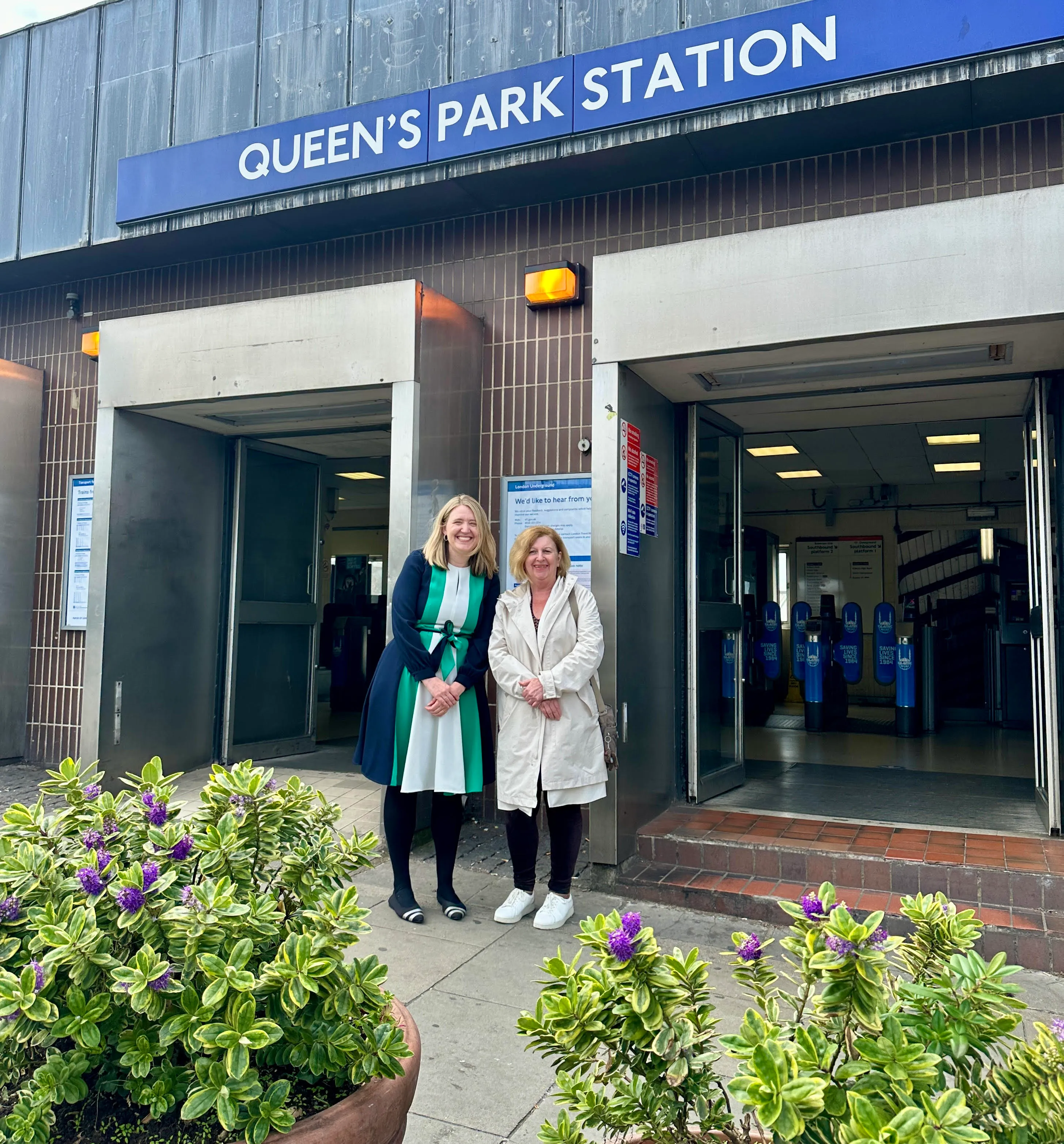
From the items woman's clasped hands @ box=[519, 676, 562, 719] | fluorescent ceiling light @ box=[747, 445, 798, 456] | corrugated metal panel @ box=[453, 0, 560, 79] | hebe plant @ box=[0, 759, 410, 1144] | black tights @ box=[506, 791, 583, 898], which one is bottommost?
black tights @ box=[506, 791, 583, 898]

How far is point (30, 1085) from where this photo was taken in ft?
4.26

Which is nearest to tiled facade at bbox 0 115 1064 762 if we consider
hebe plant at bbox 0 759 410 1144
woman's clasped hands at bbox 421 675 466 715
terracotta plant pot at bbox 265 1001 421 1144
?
woman's clasped hands at bbox 421 675 466 715

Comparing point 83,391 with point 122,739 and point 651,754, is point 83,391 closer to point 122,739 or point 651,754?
point 122,739

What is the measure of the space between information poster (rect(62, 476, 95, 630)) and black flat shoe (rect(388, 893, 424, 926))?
360cm

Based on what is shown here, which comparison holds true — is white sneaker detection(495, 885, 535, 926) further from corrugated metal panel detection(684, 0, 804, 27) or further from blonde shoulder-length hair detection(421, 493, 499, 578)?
corrugated metal panel detection(684, 0, 804, 27)

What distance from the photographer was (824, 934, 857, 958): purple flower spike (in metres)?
1.17

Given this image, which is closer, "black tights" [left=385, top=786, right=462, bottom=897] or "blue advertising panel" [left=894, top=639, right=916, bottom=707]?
"black tights" [left=385, top=786, right=462, bottom=897]

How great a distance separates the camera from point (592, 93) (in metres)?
4.45

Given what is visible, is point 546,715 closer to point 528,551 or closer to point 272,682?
point 528,551

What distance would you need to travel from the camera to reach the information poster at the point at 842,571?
1309cm

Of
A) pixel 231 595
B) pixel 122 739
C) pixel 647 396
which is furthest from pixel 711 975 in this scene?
pixel 231 595

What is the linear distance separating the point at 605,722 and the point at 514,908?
33.1 inches

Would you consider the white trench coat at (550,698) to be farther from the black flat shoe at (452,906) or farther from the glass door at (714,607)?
the glass door at (714,607)

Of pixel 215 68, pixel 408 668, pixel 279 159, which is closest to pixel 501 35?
pixel 279 159
